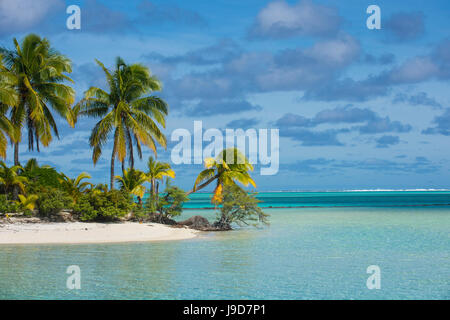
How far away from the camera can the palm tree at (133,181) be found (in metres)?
27.5

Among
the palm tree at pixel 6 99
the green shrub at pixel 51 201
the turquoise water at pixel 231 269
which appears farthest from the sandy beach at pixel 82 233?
the palm tree at pixel 6 99

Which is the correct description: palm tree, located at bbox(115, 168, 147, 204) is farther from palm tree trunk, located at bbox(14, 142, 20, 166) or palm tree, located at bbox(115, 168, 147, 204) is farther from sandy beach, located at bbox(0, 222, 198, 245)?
palm tree trunk, located at bbox(14, 142, 20, 166)

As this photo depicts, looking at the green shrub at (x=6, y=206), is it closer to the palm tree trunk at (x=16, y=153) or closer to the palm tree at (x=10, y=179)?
the palm tree at (x=10, y=179)

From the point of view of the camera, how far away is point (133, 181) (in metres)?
28.1

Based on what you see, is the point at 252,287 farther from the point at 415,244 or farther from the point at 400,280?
the point at 415,244

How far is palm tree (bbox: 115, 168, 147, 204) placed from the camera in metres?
27.5

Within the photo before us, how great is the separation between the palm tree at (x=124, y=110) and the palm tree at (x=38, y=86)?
141cm

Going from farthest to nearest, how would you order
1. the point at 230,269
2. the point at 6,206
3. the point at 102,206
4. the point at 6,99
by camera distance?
the point at 102,206, the point at 6,99, the point at 6,206, the point at 230,269

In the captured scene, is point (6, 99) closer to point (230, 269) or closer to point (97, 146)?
point (97, 146)

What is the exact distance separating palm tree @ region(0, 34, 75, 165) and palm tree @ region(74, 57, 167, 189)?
141 cm

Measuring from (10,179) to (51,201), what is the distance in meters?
2.45

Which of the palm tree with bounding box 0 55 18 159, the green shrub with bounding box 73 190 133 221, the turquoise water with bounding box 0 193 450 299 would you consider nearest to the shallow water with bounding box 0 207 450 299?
the turquoise water with bounding box 0 193 450 299

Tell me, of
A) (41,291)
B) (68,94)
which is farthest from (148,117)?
(41,291)

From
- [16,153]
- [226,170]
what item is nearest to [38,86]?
[16,153]
